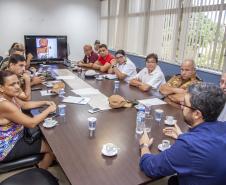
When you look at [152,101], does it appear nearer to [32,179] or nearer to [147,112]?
[147,112]

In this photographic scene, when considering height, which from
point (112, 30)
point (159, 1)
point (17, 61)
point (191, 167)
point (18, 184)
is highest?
point (159, 1)

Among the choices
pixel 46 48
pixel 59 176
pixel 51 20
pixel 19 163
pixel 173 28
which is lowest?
pixel 59 176

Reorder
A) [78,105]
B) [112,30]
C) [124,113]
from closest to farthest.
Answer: [124,113] → [78,105] → [112,30]

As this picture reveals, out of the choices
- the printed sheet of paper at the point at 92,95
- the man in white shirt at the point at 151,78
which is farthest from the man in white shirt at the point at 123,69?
the printed sheet of paper at the point at 92,95

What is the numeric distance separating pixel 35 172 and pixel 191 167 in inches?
40.5

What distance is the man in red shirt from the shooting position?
3910mm

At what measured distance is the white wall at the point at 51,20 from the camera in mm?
5609

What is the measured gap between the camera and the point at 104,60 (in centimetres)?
422

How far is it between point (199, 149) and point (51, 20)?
238 inches

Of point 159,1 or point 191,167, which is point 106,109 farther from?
point 159,1

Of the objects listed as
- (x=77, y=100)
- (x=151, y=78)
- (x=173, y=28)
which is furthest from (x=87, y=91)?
(x=173, y=28)

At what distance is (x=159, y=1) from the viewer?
4203 mm

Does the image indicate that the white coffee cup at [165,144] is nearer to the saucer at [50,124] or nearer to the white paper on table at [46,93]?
the saucer at [50,124]

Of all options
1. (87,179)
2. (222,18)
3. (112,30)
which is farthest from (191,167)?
(112,30)
